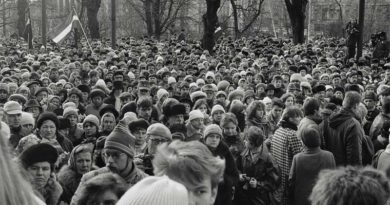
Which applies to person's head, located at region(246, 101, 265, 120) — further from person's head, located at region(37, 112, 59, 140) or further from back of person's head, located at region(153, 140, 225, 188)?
back of person's head, located at region(153, 140, 225, 188)

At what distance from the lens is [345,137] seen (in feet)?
24.4

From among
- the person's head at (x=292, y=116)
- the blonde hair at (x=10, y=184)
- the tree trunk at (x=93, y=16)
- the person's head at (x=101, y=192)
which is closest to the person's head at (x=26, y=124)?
the person's head at (x=292, y=116)

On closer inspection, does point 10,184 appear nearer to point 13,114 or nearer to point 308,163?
point 308,163

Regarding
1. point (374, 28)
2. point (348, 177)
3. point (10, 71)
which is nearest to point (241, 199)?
point (348, 177)

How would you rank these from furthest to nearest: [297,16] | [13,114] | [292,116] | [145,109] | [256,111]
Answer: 1. [297,16]
2. [145,109]
3. [256,111]
4. [13,114]
5. [292,116]

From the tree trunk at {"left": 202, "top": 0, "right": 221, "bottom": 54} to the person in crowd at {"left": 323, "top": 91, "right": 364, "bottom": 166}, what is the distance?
66.3 feet

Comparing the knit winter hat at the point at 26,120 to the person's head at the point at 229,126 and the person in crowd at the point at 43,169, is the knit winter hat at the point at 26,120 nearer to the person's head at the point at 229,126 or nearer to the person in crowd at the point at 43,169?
the person's head at the point at 229,126

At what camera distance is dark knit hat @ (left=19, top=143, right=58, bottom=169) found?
16.1 ft

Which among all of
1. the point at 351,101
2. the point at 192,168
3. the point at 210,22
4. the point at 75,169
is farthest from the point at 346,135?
the point at 210,22

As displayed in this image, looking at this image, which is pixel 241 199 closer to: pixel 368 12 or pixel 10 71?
pixel 10 71

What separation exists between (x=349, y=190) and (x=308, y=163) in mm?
3368

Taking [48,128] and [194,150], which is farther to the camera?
[48,128]

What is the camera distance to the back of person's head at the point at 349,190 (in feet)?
9.99

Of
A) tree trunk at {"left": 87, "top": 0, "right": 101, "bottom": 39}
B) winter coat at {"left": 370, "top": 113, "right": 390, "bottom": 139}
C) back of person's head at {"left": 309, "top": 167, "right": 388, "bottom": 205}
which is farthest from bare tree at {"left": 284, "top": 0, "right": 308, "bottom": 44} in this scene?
back of person's head at {"left": 309, "top": 167, "right": 388, "bottom": 205}
